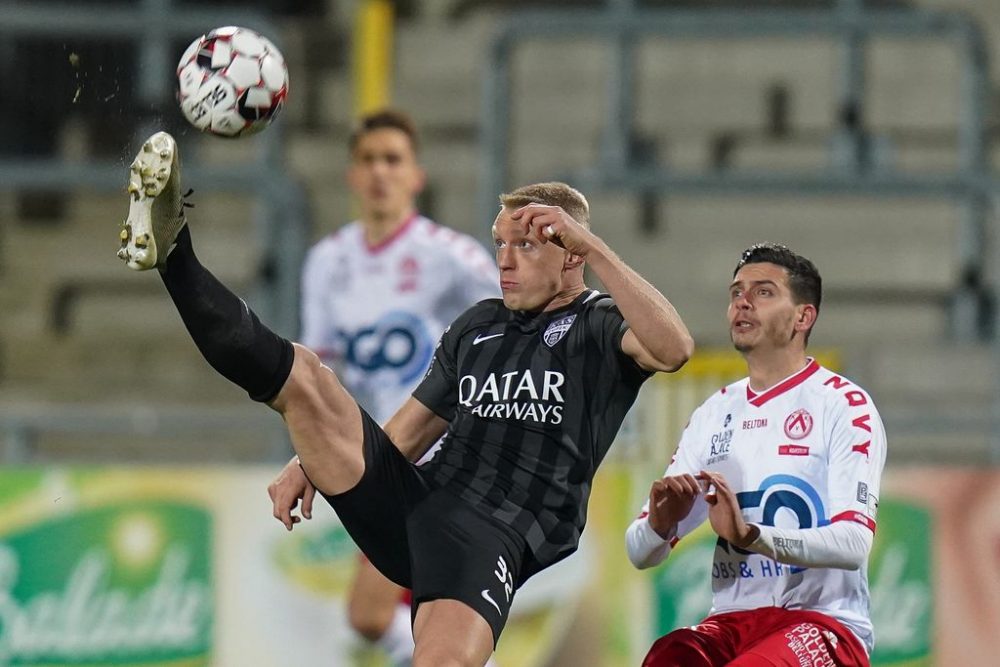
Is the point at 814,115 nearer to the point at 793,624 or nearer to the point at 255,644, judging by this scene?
the point at 255,644

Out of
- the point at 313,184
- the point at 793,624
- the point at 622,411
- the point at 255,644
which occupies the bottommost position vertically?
the point at 255,644

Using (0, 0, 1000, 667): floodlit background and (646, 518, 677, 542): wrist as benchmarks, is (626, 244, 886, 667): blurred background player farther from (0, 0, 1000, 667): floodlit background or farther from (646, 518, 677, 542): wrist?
(0, 0, 1000, 667): floodlit background

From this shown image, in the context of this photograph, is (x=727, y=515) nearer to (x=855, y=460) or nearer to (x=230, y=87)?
(x=855, y=460)

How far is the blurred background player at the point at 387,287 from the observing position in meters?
6.89

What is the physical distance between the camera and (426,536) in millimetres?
4773

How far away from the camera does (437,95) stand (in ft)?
35.8

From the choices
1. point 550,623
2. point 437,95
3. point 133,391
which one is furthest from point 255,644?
point 437,95

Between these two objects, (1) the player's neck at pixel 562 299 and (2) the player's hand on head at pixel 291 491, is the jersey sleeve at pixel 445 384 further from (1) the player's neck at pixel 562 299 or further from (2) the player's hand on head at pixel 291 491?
(2) the player's hand on head at pixel 291 491

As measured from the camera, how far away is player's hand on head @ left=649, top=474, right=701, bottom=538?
14.2 ft

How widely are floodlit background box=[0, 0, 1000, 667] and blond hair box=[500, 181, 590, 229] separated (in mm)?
2800

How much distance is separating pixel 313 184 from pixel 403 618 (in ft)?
14.6

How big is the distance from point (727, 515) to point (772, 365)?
0.66 meters

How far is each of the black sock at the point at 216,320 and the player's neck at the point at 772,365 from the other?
4.35 ft

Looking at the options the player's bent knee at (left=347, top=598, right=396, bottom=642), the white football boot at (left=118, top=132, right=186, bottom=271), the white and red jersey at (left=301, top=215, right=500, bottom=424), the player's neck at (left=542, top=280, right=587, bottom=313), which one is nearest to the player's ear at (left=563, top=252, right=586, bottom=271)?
the player's neck at (left=542, top=280, right=587, bottom=313)
